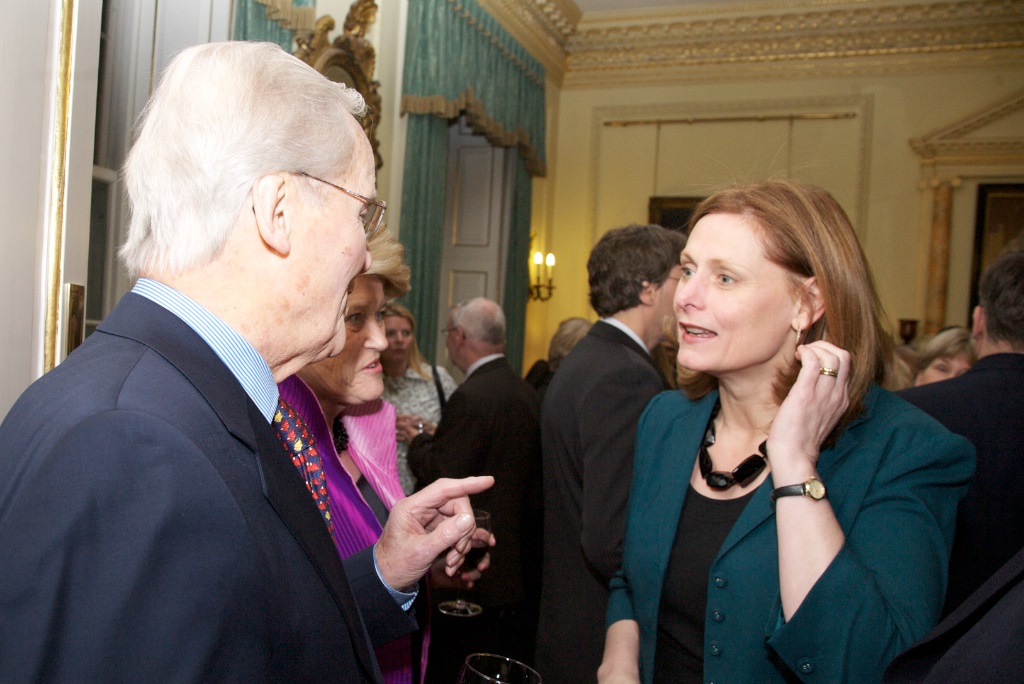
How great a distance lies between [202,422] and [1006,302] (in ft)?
7.83

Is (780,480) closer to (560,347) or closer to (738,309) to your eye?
(738,309)

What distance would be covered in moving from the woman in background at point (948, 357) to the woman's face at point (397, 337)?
8.42 ft

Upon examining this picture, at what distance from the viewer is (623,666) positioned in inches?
68.9

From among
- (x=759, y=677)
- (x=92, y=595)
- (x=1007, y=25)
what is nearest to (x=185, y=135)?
(x=92, y=595)

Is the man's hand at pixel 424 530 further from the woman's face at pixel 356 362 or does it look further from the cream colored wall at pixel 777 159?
the cream colored wall at pixel 777 159

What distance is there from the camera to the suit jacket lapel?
931 millimetres

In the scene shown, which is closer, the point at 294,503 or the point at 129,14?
the point at 294,503

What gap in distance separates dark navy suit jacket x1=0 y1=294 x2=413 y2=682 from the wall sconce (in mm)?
8108

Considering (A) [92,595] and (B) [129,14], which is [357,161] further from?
(B) [129,14]

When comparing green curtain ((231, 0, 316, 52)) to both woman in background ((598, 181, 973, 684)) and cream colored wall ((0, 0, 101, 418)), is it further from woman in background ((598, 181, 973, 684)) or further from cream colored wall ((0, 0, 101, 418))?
woman in background ((598, 181, 973, 684))

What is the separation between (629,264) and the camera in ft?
9.30

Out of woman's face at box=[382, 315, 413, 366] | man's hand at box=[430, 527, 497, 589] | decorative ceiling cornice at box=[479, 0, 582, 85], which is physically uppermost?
decorative ceiling cornice at box=[479, 0, 582, 85]

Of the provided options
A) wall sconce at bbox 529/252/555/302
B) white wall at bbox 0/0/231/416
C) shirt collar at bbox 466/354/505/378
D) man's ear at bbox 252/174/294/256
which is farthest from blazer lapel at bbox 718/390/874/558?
wall sconce at bbox 529/252/555/302

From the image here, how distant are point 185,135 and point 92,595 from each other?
579 millimetres
